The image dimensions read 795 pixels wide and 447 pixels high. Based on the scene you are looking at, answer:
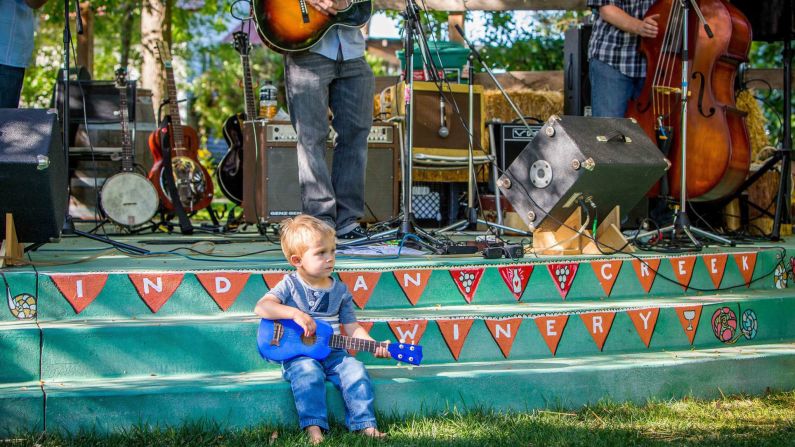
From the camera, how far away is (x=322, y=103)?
4590mm

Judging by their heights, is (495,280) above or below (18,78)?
below

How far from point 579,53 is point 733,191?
1.58 metres

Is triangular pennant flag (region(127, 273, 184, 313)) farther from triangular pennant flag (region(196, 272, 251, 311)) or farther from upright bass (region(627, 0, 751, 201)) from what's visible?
upright bass (region(627, 0, 751, 201))

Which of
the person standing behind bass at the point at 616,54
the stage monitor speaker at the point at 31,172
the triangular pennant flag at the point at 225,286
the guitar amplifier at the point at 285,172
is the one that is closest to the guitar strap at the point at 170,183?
the guitar amplifier at the point at 285,172

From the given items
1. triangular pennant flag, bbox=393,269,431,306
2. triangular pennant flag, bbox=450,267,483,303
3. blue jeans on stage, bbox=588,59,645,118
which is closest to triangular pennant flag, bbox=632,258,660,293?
triangular pennant flag, bbox=450,267,483,303

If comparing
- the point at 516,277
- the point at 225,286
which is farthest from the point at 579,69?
the point at 225,286

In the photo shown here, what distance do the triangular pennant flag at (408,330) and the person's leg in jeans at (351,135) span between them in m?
1.28

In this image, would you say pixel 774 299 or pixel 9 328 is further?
pixel 774 299

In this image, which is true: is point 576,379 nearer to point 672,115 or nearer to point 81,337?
point 81,337

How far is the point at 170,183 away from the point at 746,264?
365cm

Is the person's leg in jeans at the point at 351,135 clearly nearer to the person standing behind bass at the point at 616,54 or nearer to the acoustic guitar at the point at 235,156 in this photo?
the person standing behind bass at the point at 616,54

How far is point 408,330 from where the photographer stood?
3496 mm

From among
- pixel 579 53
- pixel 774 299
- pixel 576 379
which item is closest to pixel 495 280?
pixel 576 379

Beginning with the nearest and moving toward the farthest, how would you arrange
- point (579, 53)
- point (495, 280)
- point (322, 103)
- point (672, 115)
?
point (495, 280)
point (322, 103)
point (672, 115)
point (579, 53)
